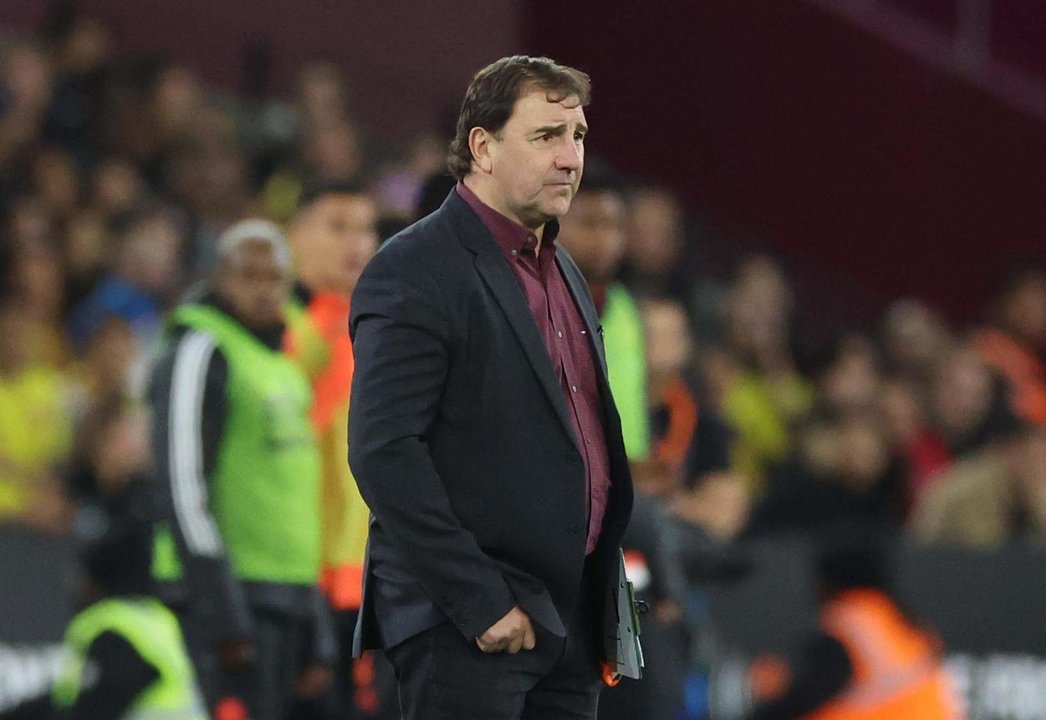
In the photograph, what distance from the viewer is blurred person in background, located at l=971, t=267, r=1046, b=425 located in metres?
13.7

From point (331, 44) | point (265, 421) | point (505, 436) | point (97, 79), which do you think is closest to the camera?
point (505, 436)

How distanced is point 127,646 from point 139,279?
3.48m

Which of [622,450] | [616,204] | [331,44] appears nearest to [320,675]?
[616,204]

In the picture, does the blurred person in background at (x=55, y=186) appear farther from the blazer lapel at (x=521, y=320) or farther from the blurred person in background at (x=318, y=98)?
the blazer lapel at (x=521, y=320)

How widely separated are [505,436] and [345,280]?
2774mm

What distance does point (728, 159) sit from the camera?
1652cm

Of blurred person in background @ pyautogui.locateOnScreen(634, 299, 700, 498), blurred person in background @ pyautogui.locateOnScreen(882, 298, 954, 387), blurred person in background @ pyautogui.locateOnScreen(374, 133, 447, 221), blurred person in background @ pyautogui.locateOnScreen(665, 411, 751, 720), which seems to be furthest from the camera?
blurred person in background @ pyautogui.locateOnScreen(882, 298, 954, 387)

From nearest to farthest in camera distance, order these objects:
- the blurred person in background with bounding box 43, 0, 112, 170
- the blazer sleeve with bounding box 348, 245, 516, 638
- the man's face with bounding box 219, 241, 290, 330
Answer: the blazer sleeve with bounding box 348, 245, 516, 638 → the man's face with bounding box 219, 241, 290, 330 → the blurred person in background with bounding box 43, 0, 112, 170

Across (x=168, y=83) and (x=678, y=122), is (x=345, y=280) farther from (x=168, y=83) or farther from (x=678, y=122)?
(x=678, y=122)

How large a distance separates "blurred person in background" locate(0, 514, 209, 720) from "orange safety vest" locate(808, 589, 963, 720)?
304cm

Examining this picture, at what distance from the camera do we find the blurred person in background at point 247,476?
21.9 ft

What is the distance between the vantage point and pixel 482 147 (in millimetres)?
4715

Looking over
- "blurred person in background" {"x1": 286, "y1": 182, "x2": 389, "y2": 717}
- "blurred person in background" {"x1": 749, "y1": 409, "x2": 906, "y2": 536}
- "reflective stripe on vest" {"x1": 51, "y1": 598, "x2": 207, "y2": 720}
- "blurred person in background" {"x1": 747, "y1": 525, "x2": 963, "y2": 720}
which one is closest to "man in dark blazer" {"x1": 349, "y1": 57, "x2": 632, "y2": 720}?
"blurred person in background" {"x1": 286, "y1": 182, "x2": 389, "y2": 717}

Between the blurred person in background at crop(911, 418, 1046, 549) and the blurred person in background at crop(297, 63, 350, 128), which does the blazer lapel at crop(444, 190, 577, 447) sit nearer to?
the blurred person in background at crop(911, 418, 1046, 549)
